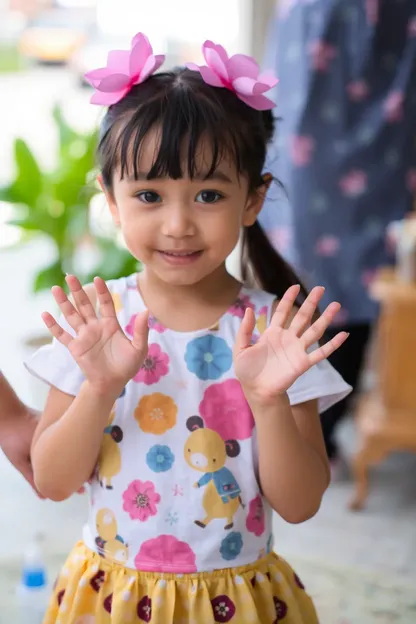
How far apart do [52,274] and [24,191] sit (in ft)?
0.77

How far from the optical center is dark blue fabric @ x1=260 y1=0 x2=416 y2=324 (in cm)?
228

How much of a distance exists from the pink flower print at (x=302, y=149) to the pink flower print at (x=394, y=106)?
205mm

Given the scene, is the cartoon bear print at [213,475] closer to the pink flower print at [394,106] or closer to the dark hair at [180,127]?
the dark hair at [180,127]

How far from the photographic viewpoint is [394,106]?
90.4 inches

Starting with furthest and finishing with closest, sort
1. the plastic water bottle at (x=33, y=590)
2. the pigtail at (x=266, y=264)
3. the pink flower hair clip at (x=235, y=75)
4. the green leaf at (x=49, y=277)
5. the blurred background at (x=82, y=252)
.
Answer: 1. the green leaf at (x=49, y=277)
2. the blurred background at (x=82, y=252)
3. the plastic water bottle at (x=33, y=590)
4. the pigtail at (x=266, y=264)
5. the pink flower hair clip at (x=235, y=75)

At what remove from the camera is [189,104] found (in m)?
1.02

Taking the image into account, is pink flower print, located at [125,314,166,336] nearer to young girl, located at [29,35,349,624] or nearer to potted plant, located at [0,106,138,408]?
young girl, located at [29,35,349,624]

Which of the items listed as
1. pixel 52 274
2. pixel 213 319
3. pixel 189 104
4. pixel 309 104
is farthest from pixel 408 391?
pixel 189 104

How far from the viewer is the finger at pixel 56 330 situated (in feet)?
3.20

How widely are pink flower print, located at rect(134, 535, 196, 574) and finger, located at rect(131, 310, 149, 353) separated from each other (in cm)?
24

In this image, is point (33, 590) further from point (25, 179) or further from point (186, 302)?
point (25, 179)

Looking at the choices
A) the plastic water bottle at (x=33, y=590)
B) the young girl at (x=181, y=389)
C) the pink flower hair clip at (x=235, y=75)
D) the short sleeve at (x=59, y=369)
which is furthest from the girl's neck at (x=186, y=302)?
the plastic water bottle at (x=33, y=590)

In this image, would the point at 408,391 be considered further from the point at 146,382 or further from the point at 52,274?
the point at 146,382

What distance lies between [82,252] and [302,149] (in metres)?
0.81
